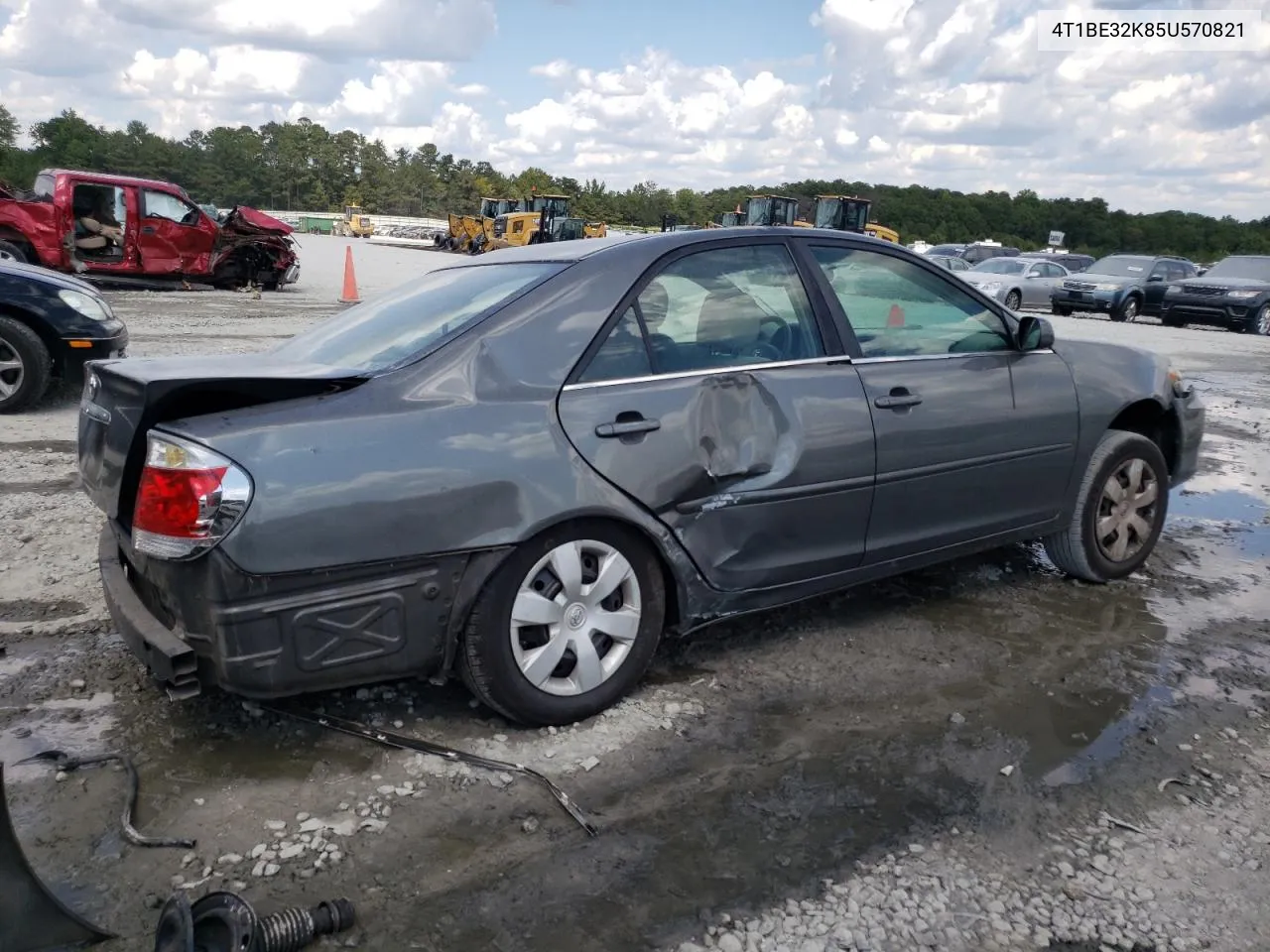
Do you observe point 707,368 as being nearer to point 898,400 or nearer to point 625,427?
point 625,427

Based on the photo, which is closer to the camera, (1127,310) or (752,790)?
(752,790)

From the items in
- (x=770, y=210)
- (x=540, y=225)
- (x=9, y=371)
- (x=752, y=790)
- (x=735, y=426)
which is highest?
(x=770, y=210)

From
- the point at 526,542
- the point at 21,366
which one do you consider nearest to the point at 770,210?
the point at 21,366

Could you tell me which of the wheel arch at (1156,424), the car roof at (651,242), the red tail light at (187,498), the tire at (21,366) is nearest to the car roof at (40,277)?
the tire at (21,366)

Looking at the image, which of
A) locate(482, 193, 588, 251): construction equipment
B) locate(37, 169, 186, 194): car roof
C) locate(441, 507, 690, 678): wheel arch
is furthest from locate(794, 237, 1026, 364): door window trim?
locate(482, 193, 588, 251): construction equipment

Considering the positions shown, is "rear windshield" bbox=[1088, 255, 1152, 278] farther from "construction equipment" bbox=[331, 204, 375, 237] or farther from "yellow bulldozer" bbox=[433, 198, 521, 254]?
"construction equipment" bbox=[331, 204, 375, 237]

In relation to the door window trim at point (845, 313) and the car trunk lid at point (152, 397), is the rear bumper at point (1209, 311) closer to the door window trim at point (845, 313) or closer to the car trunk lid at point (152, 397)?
the door window trim at point (845, 313)

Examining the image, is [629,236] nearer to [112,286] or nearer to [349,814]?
[349,814]

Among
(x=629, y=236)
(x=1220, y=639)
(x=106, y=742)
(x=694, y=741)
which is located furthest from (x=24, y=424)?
(x=1220, y=639)

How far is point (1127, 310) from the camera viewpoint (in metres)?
22.7

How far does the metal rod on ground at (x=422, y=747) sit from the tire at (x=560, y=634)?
177 mm

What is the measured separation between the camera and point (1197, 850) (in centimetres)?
278

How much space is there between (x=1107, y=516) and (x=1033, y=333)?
0.99 meters

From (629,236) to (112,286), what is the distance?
54.8 ft
